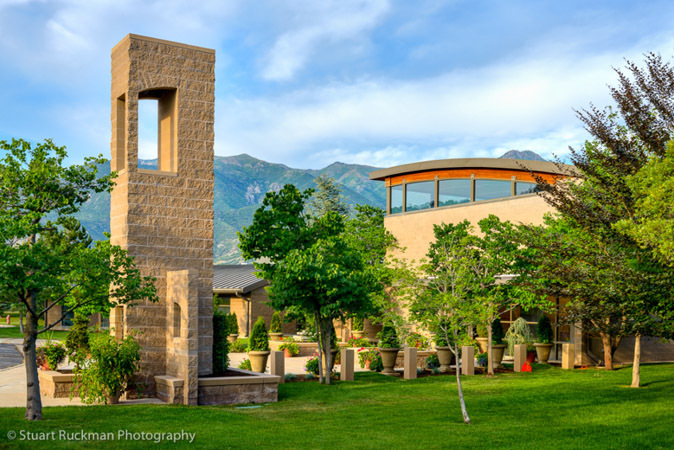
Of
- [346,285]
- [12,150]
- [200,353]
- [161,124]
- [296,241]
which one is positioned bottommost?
[200,353]

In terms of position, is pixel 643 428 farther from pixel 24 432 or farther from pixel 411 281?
pixel 24 432

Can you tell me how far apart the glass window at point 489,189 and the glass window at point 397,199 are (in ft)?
14.8

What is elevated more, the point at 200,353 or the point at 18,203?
the point at 18,203

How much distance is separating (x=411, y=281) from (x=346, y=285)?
9.24 ft

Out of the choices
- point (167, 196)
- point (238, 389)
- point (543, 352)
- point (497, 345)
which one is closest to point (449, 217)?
point (543, 352)

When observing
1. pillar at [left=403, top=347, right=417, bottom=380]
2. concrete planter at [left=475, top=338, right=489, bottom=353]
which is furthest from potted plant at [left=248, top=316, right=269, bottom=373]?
concrete planter at [left=475, top=338, right=489, bottom=353]

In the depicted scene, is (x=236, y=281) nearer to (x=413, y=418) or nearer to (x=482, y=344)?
(x=482, y=344)

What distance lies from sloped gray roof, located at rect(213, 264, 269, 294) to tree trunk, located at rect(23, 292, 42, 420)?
78.1ft

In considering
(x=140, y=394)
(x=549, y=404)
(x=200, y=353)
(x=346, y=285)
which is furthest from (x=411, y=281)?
(x=140, y=394)

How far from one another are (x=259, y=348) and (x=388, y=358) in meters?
4.58

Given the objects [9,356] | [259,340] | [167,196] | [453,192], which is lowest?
[9,356]

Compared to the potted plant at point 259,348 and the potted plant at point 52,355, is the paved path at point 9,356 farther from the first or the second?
the potted plant at point 259,348

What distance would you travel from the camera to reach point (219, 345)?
17531 millimetres

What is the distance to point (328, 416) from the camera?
1455 cm
